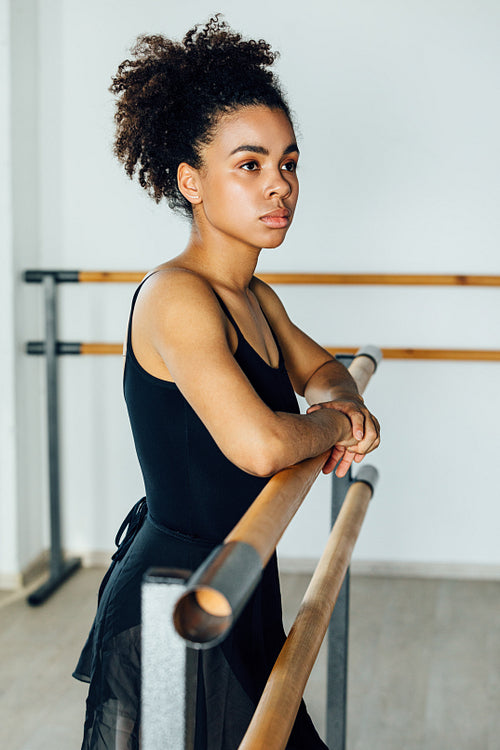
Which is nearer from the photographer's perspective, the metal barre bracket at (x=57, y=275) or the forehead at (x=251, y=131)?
the forehead at (x=251, y=131)

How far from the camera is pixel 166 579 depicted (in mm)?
497

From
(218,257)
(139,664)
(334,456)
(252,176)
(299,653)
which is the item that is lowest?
(139,664)

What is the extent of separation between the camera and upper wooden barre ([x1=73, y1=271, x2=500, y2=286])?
252 centimetres

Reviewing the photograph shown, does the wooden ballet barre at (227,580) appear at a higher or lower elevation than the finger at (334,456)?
higher


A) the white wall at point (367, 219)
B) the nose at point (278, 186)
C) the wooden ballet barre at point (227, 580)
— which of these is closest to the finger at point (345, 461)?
the nose at point (278, 186)

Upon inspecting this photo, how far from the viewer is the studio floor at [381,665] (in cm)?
188

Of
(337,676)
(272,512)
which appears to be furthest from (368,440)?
(337,676)

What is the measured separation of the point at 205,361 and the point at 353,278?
5.66 ft

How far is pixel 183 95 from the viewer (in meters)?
1.09

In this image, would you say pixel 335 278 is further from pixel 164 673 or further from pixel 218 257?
pixel 164 673

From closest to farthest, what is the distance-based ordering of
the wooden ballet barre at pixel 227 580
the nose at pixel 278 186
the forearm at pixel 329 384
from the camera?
the wooden ballet barre at pixel 227 580, the nose at pixel 278 186, the forearm at pixel 329 384

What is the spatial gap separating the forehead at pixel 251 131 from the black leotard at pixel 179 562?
20 centimetres

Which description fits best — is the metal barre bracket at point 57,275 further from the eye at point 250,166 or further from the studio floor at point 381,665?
the eye at point 250,166

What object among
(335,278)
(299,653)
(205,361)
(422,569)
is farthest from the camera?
(422,569)
